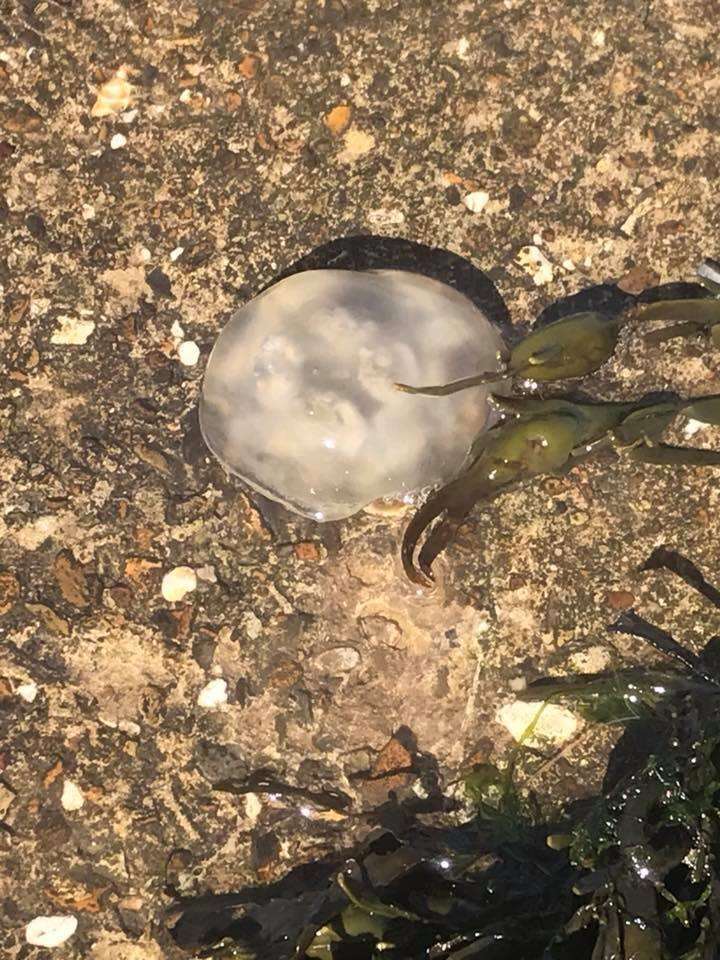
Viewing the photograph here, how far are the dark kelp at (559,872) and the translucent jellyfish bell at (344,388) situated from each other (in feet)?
2.08

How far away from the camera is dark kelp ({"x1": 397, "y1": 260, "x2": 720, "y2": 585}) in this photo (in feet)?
A: 8.32

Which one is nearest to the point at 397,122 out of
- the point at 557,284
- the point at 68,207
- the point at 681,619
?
the point at 557,284

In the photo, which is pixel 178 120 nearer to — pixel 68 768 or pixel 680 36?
pixel 680 36

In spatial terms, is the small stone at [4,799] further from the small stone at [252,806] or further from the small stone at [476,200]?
the small stone at [476,200]

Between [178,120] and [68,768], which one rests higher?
[178,120]

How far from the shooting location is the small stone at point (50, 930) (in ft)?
8.75

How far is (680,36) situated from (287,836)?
7.08 feet

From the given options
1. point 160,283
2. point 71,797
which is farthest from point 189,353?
point 71,797

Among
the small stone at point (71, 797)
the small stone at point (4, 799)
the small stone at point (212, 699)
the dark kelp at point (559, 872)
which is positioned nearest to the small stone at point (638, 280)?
the dark kelp at point (559, 872)

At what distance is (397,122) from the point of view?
9.22ft

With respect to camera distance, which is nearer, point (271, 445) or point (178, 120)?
point (271, 445)

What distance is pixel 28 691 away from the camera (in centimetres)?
271

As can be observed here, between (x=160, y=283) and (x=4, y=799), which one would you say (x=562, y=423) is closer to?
(x=160, y=283)

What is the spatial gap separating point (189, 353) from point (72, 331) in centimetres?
30
